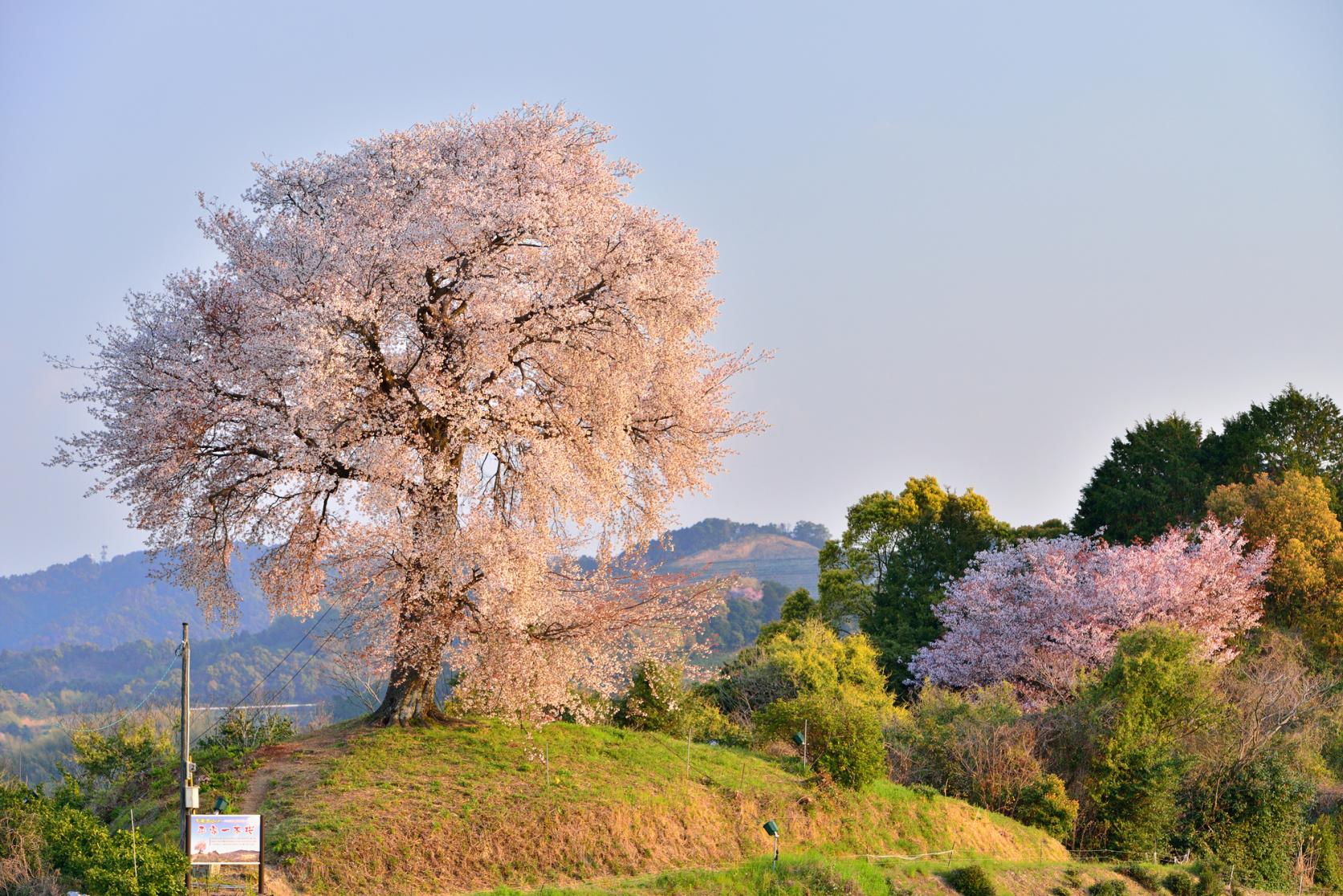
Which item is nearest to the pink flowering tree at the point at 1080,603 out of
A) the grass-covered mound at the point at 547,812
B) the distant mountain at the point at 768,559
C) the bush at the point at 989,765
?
the bush at the point at 989,765

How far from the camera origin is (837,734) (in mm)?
23281

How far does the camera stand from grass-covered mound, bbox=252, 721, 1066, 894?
1736 cm

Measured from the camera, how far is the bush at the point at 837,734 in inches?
901

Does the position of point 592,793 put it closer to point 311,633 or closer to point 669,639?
point 669,639

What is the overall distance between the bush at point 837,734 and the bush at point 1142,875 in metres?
4.60

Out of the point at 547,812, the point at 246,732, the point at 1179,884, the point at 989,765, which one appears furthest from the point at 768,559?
the point at 547,812

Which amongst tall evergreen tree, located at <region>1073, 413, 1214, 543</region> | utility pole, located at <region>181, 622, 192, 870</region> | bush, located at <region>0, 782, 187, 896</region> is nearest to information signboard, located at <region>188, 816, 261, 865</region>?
utility pole, located at <region>181, 622, 192, 870</region>

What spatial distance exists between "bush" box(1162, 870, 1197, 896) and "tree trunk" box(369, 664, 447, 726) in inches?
537

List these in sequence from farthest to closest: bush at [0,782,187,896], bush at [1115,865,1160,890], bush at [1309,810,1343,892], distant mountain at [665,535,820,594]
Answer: distant mountain at [665,535,820,594], bush at [1309,810,1343,892], bush at [1115,865,1160,890], bush at [0,782,187,896]

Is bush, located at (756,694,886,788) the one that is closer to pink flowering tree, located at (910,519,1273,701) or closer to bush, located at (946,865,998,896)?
bush, located at (946,865,998,896)

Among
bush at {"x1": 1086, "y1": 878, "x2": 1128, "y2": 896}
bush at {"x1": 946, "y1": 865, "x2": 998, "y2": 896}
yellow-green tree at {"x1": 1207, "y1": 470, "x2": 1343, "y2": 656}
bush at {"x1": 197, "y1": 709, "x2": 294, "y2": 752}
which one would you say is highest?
yellow-green tree at {"x1": 1207, "y1": 470, "x2": 1343, "y2": 656}

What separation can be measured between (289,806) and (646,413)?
30.7 feet

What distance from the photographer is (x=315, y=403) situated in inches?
739

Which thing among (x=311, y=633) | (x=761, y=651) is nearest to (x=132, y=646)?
(x=761, y=651)
